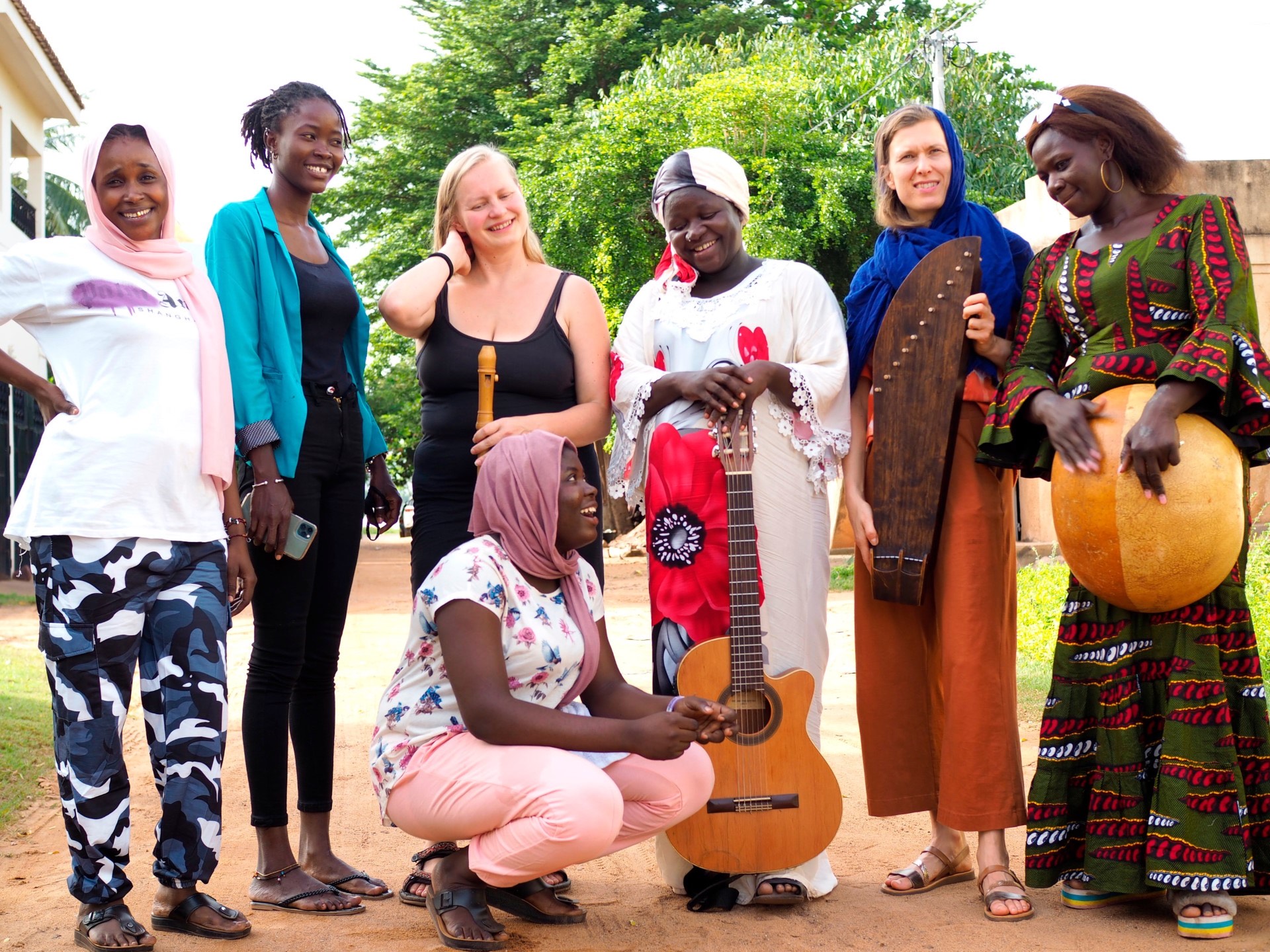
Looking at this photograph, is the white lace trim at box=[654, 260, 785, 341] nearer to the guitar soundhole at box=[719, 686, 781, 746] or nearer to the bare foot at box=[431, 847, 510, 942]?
the guitar soundhole at box=[719, 686, 781, 746]

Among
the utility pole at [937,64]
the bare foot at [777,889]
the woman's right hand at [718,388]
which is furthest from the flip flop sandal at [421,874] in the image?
the utility pole at [937,64]

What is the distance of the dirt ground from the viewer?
3613 mm

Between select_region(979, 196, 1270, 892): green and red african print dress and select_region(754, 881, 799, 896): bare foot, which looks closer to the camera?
select_region(979, 196, 1270, 892): green and red african print dress

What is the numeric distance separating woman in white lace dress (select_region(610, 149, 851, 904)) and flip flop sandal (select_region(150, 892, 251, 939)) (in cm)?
138

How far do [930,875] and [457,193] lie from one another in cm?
283

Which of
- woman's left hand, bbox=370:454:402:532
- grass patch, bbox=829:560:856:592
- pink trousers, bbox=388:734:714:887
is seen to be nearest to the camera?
pink trousers, bbox=388:734:714:887

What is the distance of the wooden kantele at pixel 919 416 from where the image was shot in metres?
4.07

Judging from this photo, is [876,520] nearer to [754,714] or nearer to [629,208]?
[754,714]

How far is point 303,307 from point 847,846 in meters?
2.84

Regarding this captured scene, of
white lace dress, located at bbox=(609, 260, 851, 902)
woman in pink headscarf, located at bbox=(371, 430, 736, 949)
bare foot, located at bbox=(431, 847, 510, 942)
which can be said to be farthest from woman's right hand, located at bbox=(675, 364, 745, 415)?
bare foot, located at bbox=(431, 847, 510, 942)

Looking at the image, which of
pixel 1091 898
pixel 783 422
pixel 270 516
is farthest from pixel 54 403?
pixel 1091 898

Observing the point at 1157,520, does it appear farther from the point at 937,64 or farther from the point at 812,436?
the point at 937,64

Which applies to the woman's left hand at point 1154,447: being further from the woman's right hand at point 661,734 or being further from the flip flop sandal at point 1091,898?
the woman's right hand at point 661,734

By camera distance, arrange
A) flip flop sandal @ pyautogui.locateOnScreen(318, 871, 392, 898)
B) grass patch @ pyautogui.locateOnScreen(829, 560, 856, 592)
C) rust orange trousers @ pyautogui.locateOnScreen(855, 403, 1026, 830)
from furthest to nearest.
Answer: grass patch @ pyautogui.locateOnScreen(829, 560, 856, 592), flip flop sandal @ pyautogui.locateOnScreen(318, 871, 392, 898), rust orange trousers @ pyautogui.locateOnScreen(855, 403, 1026, 830)
